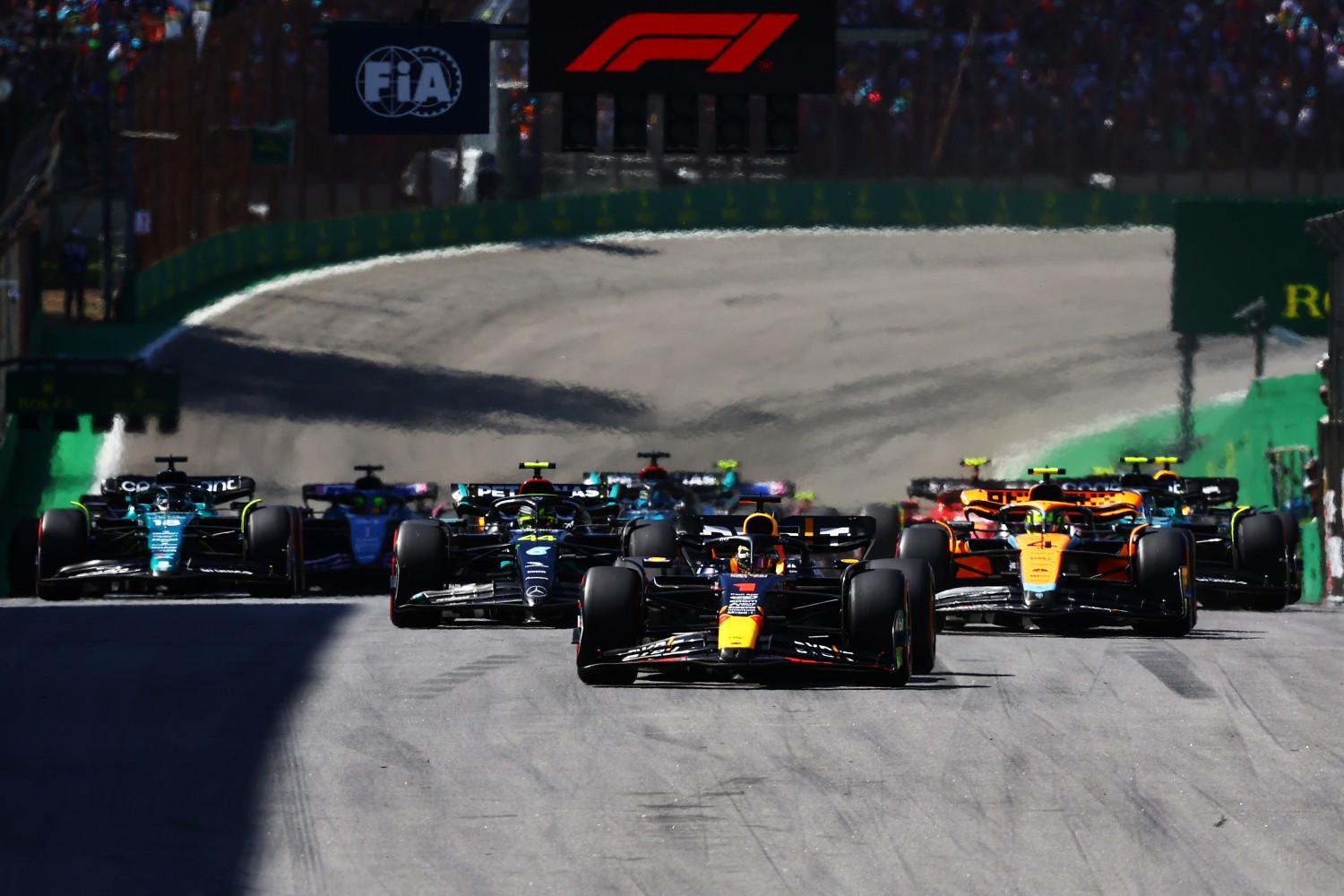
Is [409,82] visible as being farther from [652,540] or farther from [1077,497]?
[1077,497]

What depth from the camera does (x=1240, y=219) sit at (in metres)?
36.7

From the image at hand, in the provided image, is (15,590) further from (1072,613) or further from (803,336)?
(803,336)

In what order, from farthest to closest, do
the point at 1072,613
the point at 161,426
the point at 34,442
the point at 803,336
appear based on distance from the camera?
the point at 803,336
the point at 161,426
the point at 34,442
the point at 1072,613

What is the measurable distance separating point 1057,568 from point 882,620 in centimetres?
394

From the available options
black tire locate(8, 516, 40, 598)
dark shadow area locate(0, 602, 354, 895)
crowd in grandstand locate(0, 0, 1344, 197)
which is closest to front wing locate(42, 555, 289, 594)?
black tire locate(8, 516, 40, 598)

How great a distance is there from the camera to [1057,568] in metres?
16.9

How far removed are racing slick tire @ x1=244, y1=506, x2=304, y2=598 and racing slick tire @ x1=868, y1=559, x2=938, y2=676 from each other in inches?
312

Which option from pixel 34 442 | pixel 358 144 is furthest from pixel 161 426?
pixel 358 144

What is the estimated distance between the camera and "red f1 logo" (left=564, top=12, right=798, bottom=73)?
83.6ft

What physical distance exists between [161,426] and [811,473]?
415 inches

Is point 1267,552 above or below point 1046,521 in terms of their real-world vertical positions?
below

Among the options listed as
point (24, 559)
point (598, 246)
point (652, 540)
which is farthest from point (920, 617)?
point (598, 246)

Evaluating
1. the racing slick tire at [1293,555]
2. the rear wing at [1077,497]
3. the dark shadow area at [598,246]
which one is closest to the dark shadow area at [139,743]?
the rear wing at [1077,497]

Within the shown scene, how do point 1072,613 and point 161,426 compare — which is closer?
point 1072,613
